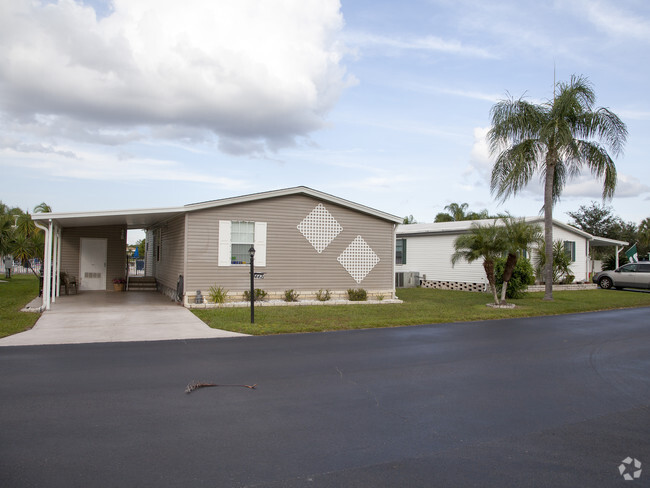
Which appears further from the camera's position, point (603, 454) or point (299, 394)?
point (299, 394)

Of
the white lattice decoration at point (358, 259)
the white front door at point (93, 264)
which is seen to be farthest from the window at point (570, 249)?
the white front door at point (93, 264)

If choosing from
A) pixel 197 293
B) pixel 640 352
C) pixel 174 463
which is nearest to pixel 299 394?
pixel 174 463

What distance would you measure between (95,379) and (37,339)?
3661mm

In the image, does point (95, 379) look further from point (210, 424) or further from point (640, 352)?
point (640, 352)

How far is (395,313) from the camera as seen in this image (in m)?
14.9

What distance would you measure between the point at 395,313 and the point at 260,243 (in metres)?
5.02

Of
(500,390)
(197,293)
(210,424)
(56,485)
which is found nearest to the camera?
(56,485)

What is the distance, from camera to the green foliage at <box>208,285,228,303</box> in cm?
1588

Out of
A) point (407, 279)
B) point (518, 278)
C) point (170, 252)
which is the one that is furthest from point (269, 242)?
point (407, 279)

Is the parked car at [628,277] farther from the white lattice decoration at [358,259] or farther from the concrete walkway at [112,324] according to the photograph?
the concrete walkway at [112,324]

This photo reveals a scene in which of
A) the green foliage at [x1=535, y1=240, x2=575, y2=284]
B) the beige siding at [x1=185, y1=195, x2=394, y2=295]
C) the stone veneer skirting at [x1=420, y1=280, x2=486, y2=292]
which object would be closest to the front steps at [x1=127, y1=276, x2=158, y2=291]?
the beige siding at [x1=185, y1=195, x2=394, y2=295]

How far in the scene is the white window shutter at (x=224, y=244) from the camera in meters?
16.4

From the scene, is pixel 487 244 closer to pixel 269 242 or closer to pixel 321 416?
pixel 269 242

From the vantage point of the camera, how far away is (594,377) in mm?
7406
